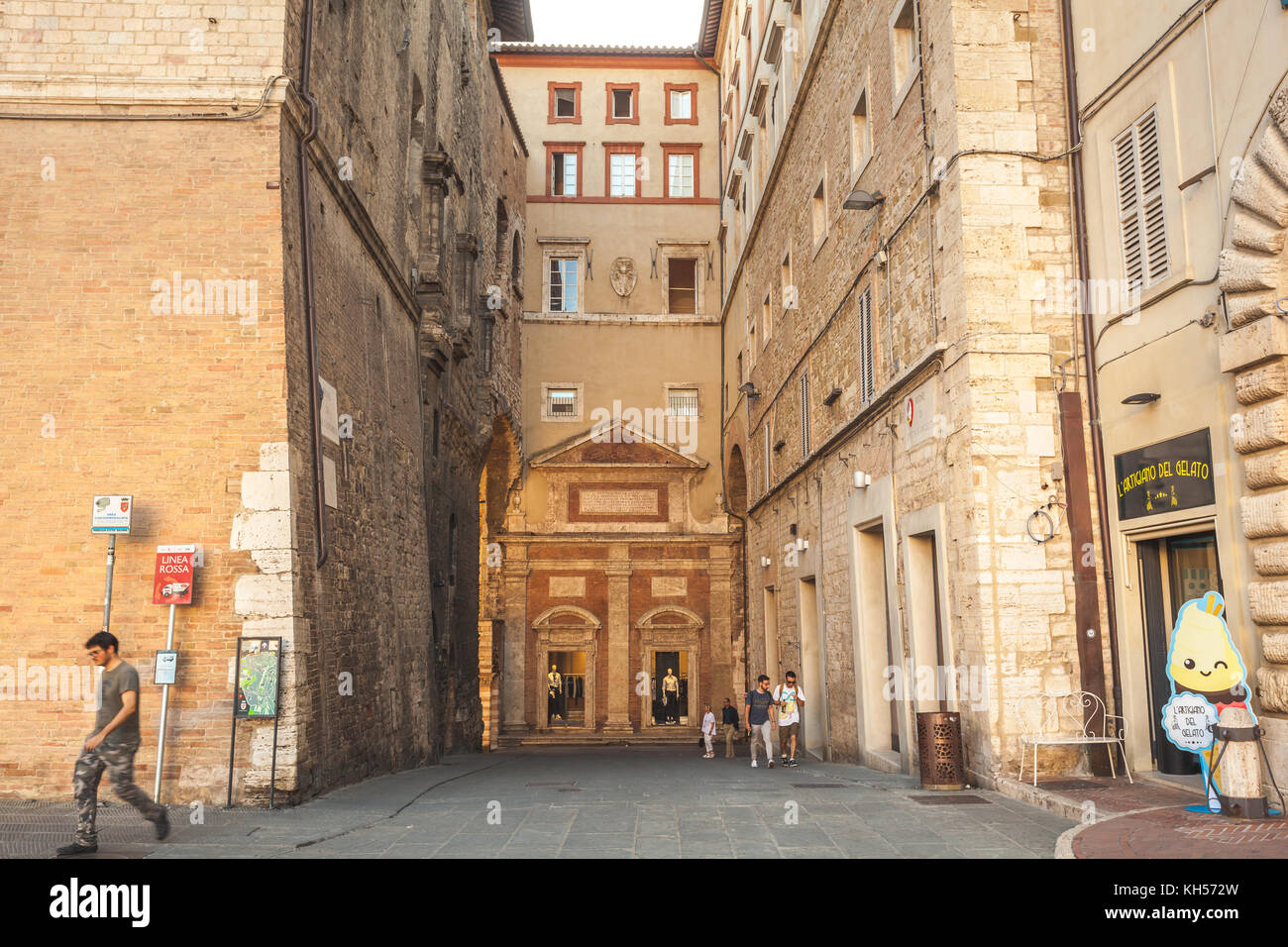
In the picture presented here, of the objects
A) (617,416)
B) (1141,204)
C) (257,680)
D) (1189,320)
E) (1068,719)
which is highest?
(617,416)

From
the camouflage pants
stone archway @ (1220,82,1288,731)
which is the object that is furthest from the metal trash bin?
the camouflage pants

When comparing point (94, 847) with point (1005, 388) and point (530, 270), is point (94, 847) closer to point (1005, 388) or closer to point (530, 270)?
point (1005, 388)

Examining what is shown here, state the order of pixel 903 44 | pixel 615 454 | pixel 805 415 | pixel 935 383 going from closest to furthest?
pixel 935 383 → pixel 903 44 → pixel 805 415 → pixel 615 454

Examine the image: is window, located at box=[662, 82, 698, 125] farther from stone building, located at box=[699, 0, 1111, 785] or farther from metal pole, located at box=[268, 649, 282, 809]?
metal pole, located at box=[268, 649, 282, 809]

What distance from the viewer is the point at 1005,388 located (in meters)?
9.36

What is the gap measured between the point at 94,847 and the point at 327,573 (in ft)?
14.4

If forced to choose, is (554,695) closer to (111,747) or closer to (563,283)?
(563,283)

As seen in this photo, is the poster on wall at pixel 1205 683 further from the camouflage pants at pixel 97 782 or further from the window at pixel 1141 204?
the camouflage pants at pixel 97 782

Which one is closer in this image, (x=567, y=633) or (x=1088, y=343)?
(x=1088, y=343)

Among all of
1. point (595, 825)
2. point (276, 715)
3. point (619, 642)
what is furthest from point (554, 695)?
point (595, 825)

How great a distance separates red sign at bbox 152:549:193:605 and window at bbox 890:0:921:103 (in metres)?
8.75

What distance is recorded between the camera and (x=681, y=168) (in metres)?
30.8

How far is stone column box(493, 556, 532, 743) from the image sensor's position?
88.8ft

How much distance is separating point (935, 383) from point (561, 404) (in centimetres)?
1998
